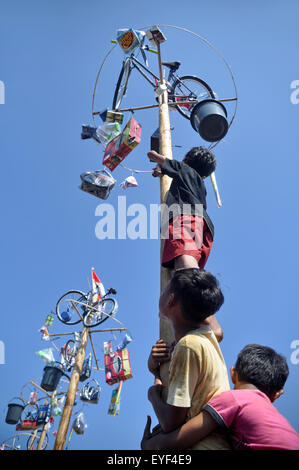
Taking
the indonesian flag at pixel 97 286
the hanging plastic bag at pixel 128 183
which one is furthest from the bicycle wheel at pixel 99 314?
the hanging plastic bag at pixel 128 183

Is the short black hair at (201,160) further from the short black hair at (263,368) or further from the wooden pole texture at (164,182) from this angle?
the short black hair at (263,368)

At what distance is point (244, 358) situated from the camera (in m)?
1.81

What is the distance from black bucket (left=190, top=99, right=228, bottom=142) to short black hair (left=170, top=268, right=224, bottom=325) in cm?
223

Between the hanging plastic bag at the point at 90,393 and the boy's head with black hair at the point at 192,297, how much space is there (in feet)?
29.2

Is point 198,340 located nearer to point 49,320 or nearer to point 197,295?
point 197,295

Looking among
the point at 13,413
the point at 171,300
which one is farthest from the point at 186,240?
the point at 13,413

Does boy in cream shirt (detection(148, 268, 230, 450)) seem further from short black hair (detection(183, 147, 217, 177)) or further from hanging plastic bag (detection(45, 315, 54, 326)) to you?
hanging plastic bag (detection(45, 315, 54, 326))

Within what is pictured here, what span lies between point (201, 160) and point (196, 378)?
2.16 metres

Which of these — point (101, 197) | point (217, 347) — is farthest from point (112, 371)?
point (217, 347)

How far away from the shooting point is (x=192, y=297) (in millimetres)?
1594

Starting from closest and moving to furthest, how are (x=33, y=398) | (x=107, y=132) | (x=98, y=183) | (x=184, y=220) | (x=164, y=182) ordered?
(x=184, y=220) → (x=164, y=182) → (x=98, y=183) → (x=107, y=132) → (x=33, y=398)

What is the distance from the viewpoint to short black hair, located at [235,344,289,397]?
5.64ft

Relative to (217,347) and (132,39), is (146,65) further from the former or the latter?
(217,347)

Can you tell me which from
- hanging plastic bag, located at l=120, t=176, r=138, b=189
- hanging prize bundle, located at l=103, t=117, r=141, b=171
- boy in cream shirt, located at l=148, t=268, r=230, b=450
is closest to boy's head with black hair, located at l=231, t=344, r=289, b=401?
boy in cream shirt, located at l=148, t=268, r=230, b=450
